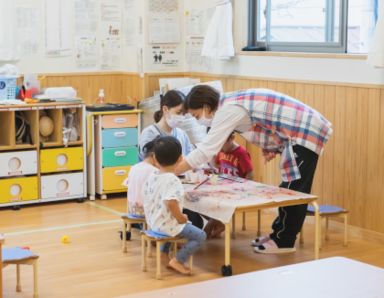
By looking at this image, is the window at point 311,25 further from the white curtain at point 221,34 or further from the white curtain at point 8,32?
the white curtain at point 8,32

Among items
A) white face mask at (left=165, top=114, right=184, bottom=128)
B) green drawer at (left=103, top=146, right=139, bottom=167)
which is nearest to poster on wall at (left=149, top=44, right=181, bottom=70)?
green drawer at (left=103, top=146, right=139, bottom=167)

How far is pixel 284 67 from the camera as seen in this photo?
6.36m

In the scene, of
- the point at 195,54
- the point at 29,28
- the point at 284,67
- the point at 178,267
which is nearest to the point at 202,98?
the point at 178,267

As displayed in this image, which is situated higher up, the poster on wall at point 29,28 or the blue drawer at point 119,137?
the poster on wall at point 29,28

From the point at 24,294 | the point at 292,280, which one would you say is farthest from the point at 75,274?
the point at 292,280

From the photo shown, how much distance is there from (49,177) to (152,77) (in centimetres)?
143

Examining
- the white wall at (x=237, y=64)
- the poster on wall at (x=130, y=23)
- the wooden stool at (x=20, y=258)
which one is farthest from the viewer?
the poster on wall at (x=130, y=23)

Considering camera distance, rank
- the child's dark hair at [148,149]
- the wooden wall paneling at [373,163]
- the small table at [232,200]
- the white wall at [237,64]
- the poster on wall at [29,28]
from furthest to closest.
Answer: the poster on wall at [29,28] < the white wall at [237,64] < the wooden wall paneling at [373,163] < the child's dark hair at [148,149] < the small table at [232,200]

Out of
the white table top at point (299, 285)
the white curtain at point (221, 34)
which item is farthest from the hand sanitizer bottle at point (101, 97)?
the white table top at point (299, 285)

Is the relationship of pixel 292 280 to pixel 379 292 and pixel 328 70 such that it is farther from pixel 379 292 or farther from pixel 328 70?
pixel 328 70

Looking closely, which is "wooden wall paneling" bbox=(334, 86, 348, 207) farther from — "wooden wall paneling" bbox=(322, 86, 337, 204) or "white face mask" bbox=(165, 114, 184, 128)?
"white face mask" bbox=(165, 114, 184, 128)

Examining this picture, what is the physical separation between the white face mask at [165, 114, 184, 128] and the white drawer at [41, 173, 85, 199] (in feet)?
5.67

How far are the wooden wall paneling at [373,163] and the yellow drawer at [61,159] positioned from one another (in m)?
2.66

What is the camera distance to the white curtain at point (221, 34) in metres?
6.87
